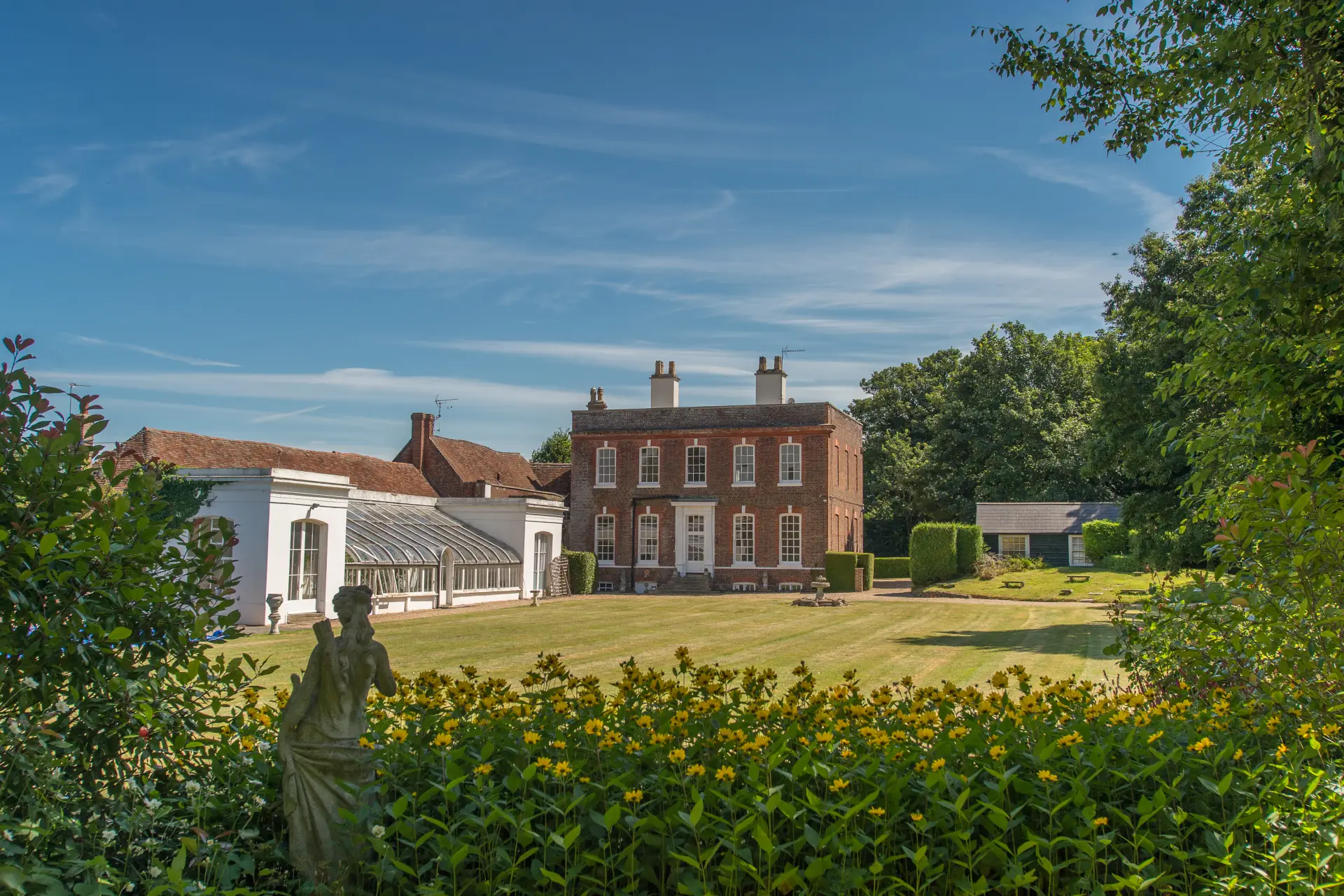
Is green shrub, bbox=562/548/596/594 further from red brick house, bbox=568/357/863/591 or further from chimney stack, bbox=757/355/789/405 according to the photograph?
chimney stack, bbox=757/355/789/405

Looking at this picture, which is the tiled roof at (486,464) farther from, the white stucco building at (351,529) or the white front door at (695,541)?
the white front door at (695,541)

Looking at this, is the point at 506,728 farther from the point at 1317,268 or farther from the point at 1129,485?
the point at 1129,485

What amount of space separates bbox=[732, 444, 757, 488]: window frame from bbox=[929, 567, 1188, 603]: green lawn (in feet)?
29.5

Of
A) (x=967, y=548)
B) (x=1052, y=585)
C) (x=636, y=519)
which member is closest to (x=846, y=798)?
(x=1052, y=585)

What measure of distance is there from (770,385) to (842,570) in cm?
888

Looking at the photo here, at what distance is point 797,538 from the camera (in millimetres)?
40125

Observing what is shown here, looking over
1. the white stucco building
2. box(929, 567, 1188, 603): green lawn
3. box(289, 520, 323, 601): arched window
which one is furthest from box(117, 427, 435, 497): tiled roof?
box(929, 567, 1188, 603): green lawn

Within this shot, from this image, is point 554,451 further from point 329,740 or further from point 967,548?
point 329,740

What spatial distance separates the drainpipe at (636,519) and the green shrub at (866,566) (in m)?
8.13

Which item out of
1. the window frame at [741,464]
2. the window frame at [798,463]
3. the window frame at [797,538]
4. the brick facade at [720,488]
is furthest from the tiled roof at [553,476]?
the window frame at [797,538]

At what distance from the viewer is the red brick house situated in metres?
40.0

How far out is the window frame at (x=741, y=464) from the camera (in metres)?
40.9

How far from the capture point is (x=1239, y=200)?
1897cm

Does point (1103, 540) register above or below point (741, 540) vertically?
above
